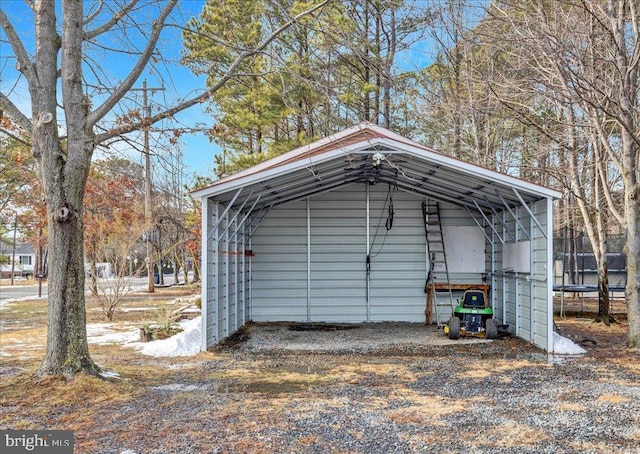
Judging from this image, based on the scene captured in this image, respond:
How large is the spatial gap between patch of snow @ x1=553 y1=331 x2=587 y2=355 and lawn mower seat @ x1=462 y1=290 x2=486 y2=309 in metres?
1.47

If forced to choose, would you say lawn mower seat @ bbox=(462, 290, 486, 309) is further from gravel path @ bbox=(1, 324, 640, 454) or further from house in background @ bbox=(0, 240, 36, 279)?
house in background @ bbox=(0, 240, 36, 279)

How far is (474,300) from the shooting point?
9.38 metres

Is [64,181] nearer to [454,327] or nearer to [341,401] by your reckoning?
[341,401]

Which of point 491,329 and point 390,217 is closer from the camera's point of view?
point 491,329

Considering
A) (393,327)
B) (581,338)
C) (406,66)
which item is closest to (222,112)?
(406,66)

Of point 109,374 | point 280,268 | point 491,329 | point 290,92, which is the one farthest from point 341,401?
point 290,92

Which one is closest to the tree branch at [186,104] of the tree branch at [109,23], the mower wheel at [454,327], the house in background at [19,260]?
the tree branch at [109,23]

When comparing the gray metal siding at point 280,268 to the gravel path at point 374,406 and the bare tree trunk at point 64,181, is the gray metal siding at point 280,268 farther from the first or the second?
the bare tree trunk at point 64,181

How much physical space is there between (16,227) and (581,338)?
25.1 m
